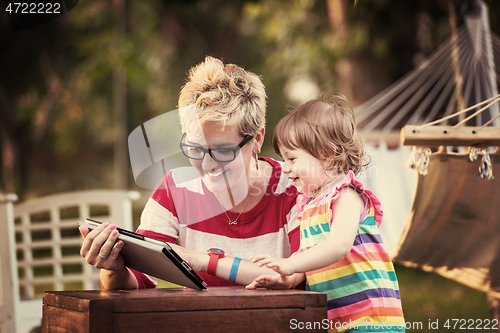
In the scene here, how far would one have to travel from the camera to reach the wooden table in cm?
87

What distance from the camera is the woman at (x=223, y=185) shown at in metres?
1.32

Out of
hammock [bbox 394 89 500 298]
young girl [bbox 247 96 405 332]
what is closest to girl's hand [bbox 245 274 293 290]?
young girl [bbox 247 96 405 332]

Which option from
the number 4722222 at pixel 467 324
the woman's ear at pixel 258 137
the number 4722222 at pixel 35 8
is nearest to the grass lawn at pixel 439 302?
the number 4722222 at pixel 467 324

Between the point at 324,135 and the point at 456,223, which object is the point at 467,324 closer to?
the point at 456,223

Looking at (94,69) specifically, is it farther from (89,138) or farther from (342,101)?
(342,101)

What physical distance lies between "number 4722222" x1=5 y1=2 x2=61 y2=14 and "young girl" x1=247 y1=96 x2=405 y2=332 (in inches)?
58.8

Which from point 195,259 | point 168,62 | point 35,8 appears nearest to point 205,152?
point 195,259

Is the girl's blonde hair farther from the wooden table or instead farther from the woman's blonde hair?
the wooden table

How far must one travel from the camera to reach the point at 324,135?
4.11 feet

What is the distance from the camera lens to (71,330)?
Answer: 36.6 inches

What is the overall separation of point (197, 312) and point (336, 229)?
374 millimetres

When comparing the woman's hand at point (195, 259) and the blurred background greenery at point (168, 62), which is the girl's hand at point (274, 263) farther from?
the blurred background greenery at point (168, 62)

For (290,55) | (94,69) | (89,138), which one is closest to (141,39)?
(94,69)

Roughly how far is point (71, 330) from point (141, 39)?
623 cm
